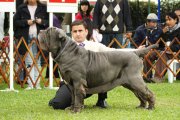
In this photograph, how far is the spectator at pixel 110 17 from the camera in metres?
12.4

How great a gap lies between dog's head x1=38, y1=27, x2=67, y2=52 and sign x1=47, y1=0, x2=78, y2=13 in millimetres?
3577

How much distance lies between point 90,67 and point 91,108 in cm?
86

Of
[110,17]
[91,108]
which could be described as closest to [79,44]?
[91,108]

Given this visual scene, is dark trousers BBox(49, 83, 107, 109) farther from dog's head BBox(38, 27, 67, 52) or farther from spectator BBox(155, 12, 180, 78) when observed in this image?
spectator BBox(155, 12, 180, 78)

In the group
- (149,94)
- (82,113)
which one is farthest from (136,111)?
(82,113)

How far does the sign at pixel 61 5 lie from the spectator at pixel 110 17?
57.3 inches

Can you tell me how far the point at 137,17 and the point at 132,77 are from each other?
1725 centimetres

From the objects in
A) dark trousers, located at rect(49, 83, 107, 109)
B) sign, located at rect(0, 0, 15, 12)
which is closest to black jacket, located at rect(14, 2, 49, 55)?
sign, located at rect(0, 0, 15, 12)

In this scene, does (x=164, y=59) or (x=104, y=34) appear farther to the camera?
(x=164, y=59)

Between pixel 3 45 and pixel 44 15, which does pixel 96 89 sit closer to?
pixel 44 15

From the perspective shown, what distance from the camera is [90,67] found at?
24.6ft

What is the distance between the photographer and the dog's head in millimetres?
7164

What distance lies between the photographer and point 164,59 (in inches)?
533

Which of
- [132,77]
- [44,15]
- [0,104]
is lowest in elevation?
[0,104]
